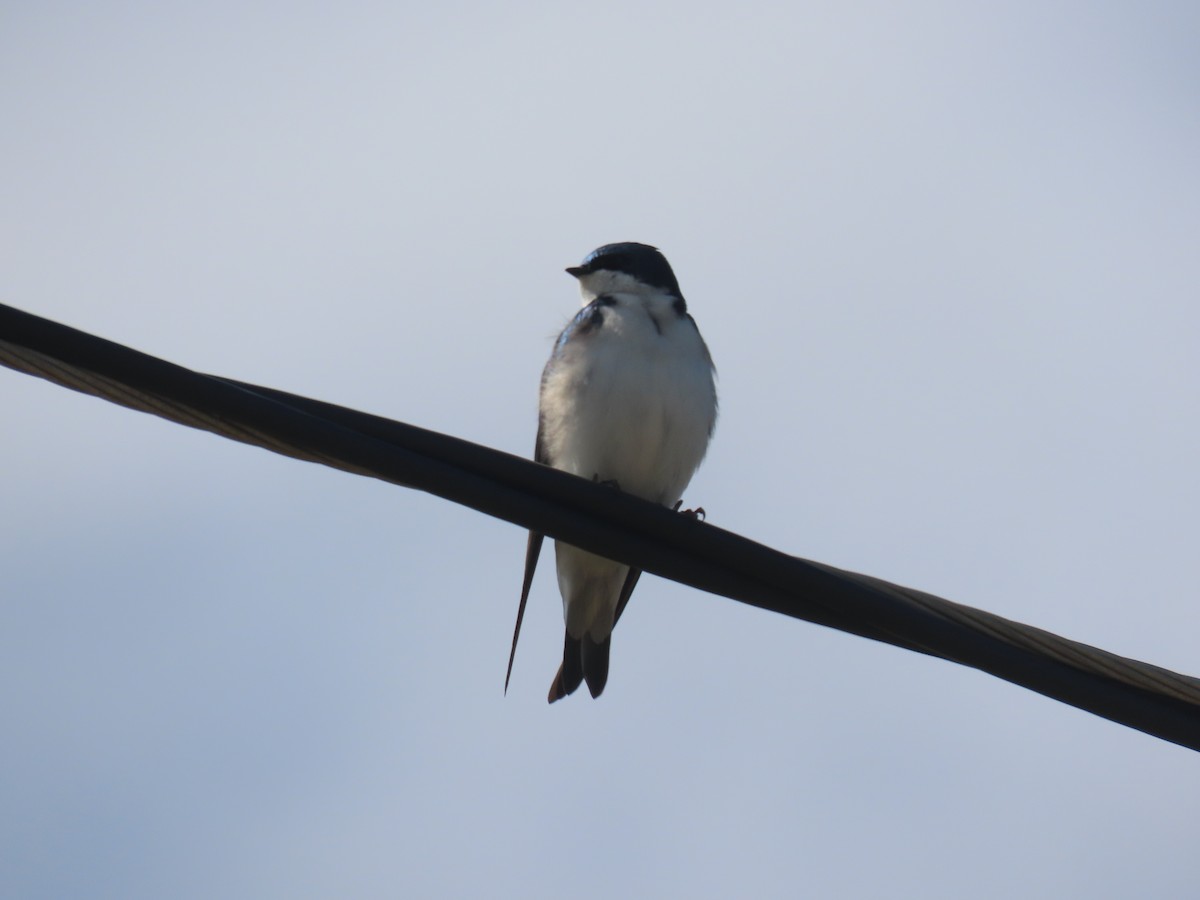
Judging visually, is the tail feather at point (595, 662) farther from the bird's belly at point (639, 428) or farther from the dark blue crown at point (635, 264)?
the dark blue crown at point (635, 264)

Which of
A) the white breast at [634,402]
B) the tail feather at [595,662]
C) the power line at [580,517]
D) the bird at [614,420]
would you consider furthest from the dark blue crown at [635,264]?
the power line at [580,517]

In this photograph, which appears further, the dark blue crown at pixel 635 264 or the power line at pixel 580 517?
the dark blue crown at pixel 635 264

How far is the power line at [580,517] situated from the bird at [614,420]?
7.02ft

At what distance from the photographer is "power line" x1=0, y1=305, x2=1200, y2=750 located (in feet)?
9.80

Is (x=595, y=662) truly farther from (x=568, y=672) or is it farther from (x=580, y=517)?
(x=580, y=517)

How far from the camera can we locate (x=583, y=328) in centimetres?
607

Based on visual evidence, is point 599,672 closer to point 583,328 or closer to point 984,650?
point 583,328

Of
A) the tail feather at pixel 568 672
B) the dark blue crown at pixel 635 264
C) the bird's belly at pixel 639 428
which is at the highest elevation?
the dark blue crown at pixel 635 264

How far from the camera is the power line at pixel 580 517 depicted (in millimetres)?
2986

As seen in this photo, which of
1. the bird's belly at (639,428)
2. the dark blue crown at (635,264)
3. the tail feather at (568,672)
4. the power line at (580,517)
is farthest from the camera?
the dark blue crown at (635,264)

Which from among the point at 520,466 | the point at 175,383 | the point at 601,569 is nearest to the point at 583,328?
the point at 601,569

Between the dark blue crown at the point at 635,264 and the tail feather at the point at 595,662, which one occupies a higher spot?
the dark blue crown at the point at 635,264

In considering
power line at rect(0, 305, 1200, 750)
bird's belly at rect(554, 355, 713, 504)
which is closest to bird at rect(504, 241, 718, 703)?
bird's belly at rect(554, 355, 713, 504)

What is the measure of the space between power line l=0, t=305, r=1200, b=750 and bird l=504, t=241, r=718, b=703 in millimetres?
2139
